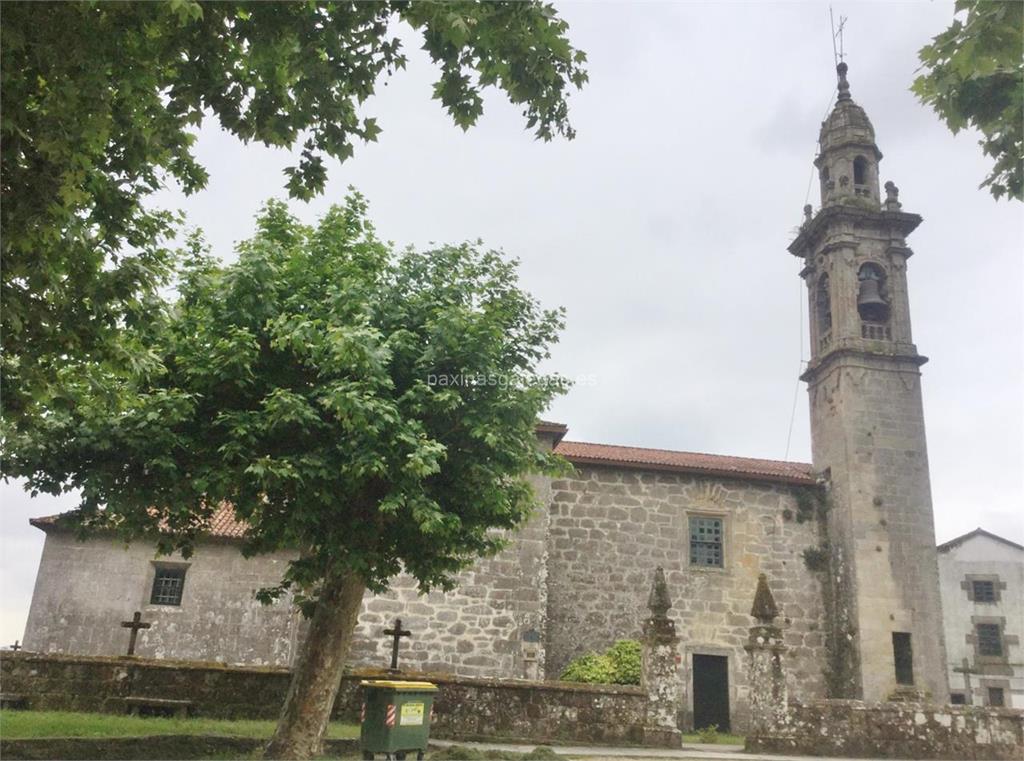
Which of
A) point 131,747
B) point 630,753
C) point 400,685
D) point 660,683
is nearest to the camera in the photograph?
point 400,685

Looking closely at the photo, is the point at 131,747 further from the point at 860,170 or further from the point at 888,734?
the point at 860,170

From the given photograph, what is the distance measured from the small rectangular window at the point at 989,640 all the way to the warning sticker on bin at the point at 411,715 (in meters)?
24.6

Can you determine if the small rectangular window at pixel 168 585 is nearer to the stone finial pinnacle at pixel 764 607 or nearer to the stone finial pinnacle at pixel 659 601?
the stone finial pinnacle at pixel 659 601

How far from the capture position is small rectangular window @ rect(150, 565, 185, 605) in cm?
1859

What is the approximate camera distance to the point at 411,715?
9539 mm

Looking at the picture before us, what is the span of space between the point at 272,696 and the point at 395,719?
4.46m

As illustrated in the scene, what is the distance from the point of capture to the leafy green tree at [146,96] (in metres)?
5.61

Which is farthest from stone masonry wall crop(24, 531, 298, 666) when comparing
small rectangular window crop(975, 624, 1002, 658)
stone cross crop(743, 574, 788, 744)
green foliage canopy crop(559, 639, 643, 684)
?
small rectangular window crop(975, 624, 1002, 658)

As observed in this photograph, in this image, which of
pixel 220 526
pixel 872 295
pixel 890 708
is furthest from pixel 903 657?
pixel 220 526

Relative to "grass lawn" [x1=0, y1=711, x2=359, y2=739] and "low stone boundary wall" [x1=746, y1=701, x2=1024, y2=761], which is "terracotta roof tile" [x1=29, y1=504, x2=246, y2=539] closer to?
"grass lawn" [x1=0, y1=711, x2=359, y2=739]

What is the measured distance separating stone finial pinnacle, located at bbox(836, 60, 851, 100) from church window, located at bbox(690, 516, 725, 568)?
1356 cm

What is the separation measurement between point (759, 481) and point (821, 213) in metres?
7.72

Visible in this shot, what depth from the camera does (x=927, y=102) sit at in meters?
6.46

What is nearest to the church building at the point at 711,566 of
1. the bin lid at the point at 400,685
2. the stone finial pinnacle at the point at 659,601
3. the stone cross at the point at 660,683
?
the stone finial pinnacle at the point at 659,601
